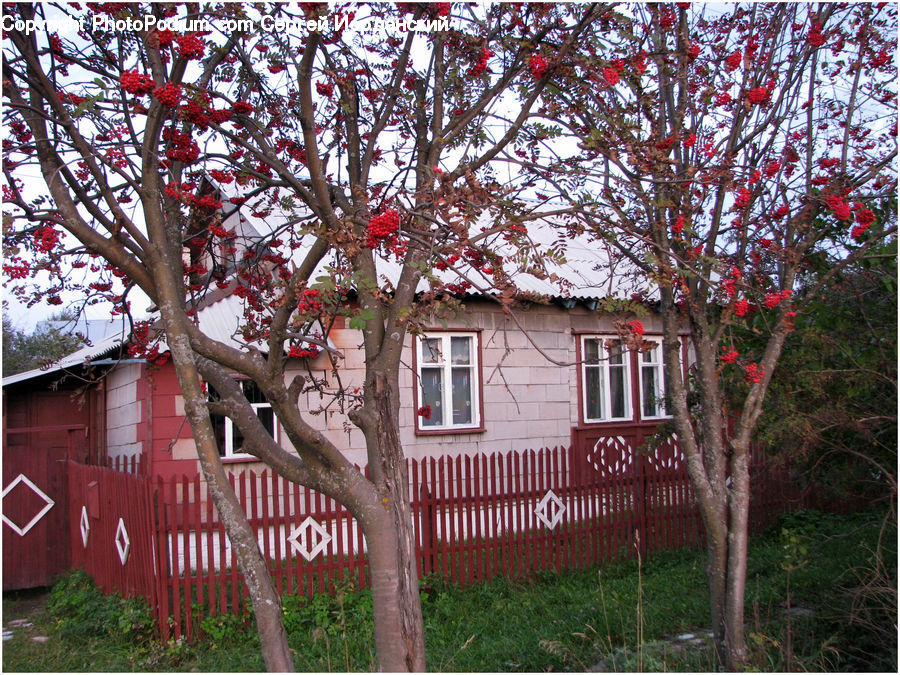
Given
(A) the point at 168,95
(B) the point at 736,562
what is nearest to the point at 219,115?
(A) the point at 168,95

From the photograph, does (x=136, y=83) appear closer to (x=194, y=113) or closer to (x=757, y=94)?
(x=194, y=113)

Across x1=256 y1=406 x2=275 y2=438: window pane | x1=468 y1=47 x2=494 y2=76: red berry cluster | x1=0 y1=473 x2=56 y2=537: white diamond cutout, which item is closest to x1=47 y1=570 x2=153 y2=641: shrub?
x1=0 y1=473 x2=56 y2=537: white diamond cutout

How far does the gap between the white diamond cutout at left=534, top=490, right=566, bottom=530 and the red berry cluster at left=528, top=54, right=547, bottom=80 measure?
4.77 m

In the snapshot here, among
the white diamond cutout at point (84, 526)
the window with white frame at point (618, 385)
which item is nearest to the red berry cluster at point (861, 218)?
the window with white frame at point (618, 385)

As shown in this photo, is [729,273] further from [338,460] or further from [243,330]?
[243,330]

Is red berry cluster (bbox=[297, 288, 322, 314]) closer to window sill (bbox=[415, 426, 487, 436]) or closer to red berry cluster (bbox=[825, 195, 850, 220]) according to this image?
red berry cluster (bbox=[825, 195, 850, 220])

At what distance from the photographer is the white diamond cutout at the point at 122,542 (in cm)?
666

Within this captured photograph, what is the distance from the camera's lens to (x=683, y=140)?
5.17 meters

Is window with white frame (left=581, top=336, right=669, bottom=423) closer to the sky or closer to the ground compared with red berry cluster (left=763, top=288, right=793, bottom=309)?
closer to the ground

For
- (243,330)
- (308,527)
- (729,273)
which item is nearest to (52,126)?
(243,330)

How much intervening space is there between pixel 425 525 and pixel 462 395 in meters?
4.07

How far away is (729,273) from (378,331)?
2150 mm

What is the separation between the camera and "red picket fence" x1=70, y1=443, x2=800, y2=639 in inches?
246

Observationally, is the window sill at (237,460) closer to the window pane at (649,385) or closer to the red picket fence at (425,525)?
the red picket fence at (425,525)
